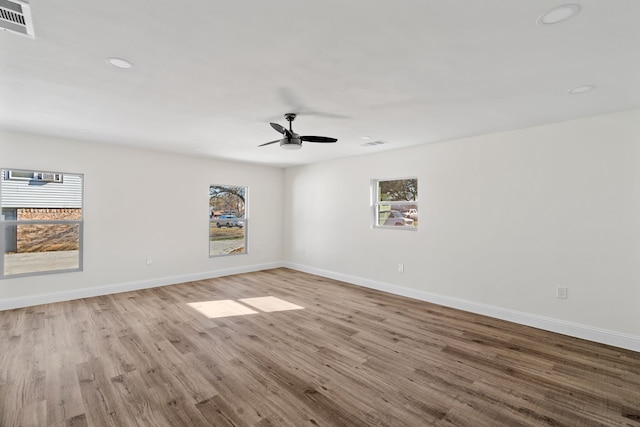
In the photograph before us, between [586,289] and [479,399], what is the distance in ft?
7.12

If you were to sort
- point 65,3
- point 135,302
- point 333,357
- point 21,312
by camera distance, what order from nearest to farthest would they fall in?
point 65,3
point 333,357
point 21,312
point 135,302

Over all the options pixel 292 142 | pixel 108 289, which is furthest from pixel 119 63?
pixel 108 289

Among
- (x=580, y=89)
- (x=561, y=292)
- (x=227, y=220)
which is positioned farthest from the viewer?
(x=227, y=220)

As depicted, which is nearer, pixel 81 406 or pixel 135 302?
pixel 81 406

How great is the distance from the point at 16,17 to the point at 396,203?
4.76 m

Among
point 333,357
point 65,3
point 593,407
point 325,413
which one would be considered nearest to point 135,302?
point 333,357

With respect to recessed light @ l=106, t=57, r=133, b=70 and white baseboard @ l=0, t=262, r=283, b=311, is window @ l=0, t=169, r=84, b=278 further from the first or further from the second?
recessed light @ l=106, t=57, r=133, b=70

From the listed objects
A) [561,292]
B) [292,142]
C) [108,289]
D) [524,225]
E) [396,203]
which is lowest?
[108,289]

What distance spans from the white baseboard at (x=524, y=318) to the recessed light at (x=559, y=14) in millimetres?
3308

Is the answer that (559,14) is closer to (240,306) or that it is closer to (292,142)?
(292,142)

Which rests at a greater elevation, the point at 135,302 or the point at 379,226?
the point at 379,226

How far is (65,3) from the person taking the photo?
1561 millimetres

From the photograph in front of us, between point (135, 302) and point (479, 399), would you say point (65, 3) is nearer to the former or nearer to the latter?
point (479, 399)

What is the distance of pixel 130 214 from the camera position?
5.19 m
